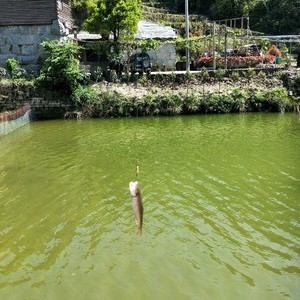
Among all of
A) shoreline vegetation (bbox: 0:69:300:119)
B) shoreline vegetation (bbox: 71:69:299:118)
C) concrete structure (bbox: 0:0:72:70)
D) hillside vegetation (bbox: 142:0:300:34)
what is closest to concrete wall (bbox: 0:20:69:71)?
concrete structure (bbox: 0:0:72:70)

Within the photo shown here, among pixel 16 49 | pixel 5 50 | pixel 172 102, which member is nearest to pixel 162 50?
pixel 172 102

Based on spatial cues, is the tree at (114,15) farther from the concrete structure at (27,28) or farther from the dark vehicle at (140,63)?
the concrete structure at (27,28)

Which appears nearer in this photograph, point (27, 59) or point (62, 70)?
point (62, 70)

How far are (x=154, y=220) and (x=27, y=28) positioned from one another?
20995mm

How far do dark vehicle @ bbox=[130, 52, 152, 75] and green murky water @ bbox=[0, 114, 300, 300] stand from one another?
38.0ft

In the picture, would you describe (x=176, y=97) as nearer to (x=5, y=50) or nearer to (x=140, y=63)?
(x=140, y=63)

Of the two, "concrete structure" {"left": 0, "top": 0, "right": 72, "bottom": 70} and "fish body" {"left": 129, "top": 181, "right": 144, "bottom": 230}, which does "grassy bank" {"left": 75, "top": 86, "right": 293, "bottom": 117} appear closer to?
"concrete structure" {"left": 0, "top": 0, "right": 72, "bottom": 70}

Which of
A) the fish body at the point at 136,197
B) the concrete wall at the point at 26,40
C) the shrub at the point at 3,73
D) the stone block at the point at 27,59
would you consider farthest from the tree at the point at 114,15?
the fish body at the point at 136,197

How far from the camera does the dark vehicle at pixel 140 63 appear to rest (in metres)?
28.0

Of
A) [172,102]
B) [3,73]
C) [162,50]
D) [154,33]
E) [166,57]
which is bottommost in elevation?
[172,102]

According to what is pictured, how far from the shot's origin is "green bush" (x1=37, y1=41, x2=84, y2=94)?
24.3 metres

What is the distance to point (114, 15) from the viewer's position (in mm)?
26766

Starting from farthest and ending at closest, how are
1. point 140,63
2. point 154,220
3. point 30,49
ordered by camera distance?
1. point 140,63
2. point 30,49
3. point 154,220

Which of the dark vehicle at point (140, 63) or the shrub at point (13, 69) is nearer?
the shrub at point (13, 69)
